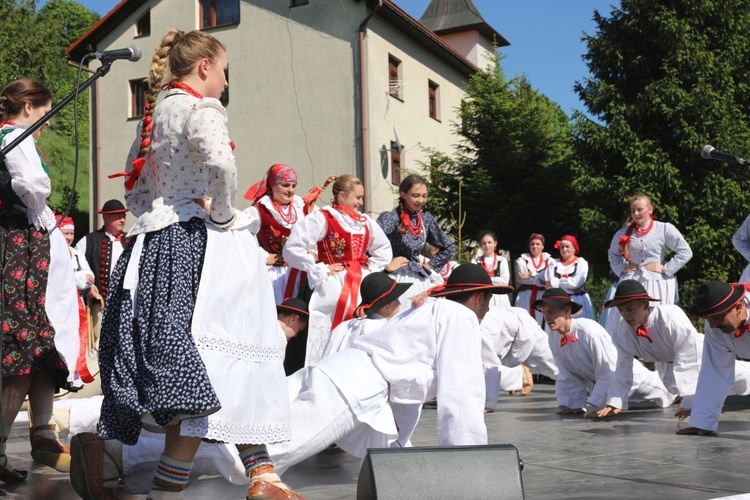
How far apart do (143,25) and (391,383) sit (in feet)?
81.2

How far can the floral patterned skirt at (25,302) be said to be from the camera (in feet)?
15.1

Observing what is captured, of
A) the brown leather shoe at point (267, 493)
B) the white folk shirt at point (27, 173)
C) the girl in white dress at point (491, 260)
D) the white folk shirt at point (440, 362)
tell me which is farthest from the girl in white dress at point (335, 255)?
the girl in white dress at point (491, 260)

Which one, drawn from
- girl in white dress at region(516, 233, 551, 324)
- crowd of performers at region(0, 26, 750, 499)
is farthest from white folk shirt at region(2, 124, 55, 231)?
girl in white dress at region(516, 233, 551, 324)

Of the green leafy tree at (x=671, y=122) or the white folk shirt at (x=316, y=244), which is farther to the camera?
the green leafy tree at (x=671, y=122)

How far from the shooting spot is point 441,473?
9.88 feet

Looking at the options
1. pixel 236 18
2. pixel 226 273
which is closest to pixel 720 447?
pixel 226 273

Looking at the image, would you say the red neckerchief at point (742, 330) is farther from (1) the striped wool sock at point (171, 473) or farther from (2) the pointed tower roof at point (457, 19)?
(2) the pointed tower roof at point (457, 19)

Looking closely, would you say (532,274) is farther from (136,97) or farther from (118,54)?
(136,97)

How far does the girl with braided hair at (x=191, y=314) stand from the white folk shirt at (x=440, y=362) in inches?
38.4

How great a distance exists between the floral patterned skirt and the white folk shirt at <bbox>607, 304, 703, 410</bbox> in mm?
4335

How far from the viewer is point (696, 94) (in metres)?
20.8

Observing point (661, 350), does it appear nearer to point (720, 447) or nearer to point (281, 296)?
point (720, 447)

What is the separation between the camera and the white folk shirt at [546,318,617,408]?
7477 mm

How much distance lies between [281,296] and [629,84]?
16.0 m
